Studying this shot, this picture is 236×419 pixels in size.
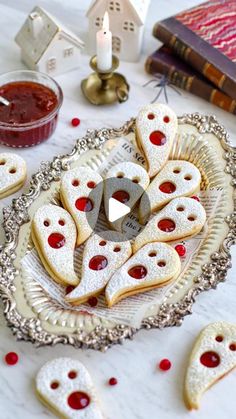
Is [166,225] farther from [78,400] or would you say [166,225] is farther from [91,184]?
[78,400]

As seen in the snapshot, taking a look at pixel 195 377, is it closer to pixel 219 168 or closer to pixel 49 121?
pixel 219 168

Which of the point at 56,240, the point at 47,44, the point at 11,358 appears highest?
the point at 47,44

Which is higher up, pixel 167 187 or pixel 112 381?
pixel 167 187

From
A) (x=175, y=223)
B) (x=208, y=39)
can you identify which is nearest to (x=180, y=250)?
(x=175, y=223)

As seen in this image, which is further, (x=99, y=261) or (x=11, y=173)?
(x=11, y=173)

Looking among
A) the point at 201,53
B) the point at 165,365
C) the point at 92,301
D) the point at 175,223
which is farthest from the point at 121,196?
the point at 201,53

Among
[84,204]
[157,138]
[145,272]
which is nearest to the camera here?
[145,272]

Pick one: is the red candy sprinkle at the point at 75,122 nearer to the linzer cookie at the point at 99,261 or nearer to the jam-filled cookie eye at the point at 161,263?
the linzer cookie at the point at 99,261

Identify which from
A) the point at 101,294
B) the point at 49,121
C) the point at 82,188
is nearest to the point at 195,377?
the point at 101,294

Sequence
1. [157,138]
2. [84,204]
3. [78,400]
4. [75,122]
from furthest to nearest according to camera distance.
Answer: [75,122] → [157,138] → [84,204] → [78,400]
